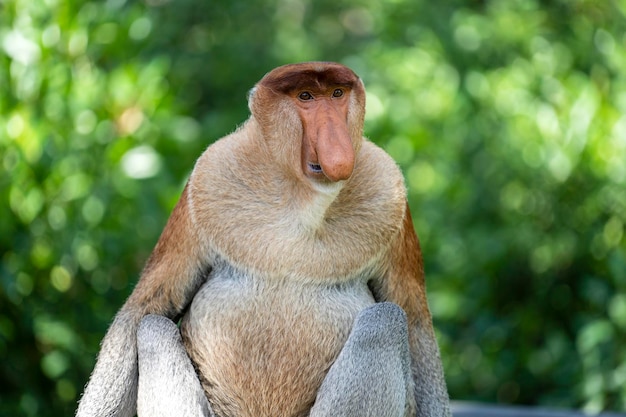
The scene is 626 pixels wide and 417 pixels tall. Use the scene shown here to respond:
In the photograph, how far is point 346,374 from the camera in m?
3.09

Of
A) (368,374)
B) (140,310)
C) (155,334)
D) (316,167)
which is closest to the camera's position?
(316,167)

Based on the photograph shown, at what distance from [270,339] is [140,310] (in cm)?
46

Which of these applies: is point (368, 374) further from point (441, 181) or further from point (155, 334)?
point (441, 181)

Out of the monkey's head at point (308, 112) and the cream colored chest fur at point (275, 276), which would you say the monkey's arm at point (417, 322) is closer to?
the cream colored chest fur at point (275, 276)

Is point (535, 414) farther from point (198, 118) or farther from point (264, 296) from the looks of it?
point (198, 118)

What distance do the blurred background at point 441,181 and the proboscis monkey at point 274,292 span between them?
1.81 metres

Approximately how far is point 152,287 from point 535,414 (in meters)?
2.50

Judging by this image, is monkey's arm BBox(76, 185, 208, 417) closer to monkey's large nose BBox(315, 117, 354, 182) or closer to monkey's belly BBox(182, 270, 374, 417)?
monkey's belly BBox(182, 270, 374, 417)

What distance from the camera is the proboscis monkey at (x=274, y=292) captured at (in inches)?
121

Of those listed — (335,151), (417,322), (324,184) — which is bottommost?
(417,322)

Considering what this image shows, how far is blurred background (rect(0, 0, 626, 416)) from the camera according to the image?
5133 mm

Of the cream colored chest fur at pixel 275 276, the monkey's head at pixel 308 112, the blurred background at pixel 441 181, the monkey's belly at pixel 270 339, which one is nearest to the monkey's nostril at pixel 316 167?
the monkey's head at pixel 308 112

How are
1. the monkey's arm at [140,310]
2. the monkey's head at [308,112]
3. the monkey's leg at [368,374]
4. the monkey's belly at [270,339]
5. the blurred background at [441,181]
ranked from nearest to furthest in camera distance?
the monkey's head at [308,112], the monkey's leg at [368,374], the monkey's belly at [270,339], the monkey's arm at [140,310], the blurred background at [441,181]

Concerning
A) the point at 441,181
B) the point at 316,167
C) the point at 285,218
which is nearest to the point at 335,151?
the point at 316,167
